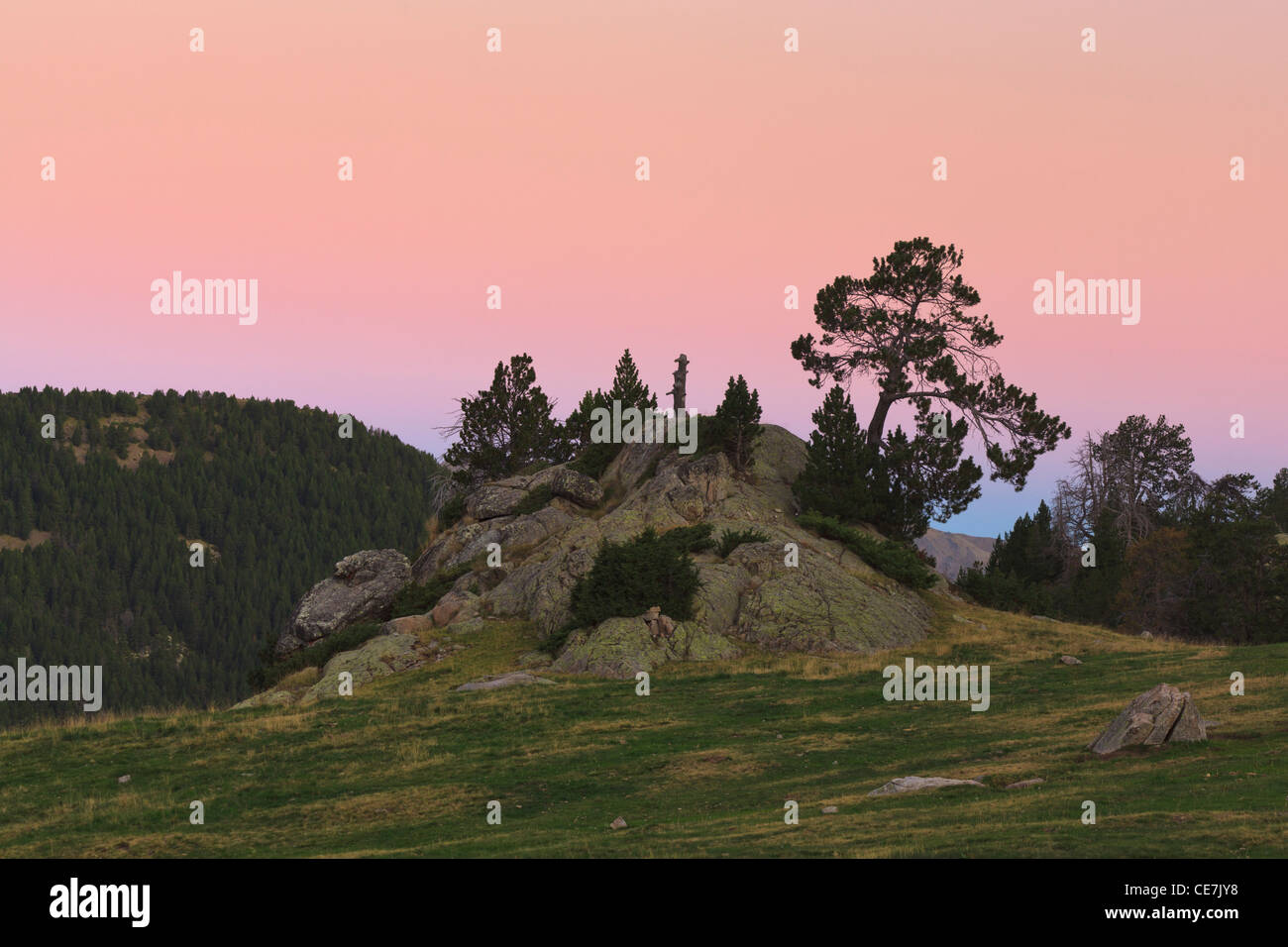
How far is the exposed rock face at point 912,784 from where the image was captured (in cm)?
2184

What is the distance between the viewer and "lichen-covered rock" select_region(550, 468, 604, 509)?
5938 centimetres

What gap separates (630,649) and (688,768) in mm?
13996

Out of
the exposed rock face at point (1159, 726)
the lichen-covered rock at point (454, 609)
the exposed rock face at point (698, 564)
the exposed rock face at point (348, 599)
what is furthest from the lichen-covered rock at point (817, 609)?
the exposed rock face at point (1159, 726)

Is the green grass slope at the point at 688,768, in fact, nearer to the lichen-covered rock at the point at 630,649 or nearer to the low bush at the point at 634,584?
the lichen-covered rock at the point at 630,649

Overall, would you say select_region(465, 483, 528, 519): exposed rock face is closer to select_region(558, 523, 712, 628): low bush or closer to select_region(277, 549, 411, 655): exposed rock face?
select_region(277, 549, 411, 655): exposed rock face

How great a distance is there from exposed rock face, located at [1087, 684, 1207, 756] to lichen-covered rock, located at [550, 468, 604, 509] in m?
37.9

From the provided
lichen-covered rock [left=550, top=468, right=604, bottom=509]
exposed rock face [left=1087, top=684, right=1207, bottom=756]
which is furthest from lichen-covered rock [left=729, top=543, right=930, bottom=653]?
exposed rock face [left=1087, top=684, right=1207, bottom=756]

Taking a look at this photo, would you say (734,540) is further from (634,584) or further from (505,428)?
(505,428)

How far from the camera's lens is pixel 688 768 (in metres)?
27.1

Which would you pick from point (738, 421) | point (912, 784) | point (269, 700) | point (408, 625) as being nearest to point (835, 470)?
point (738, 421)
